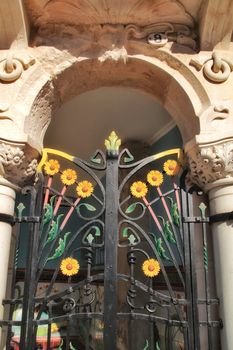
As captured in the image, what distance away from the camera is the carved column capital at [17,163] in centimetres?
259

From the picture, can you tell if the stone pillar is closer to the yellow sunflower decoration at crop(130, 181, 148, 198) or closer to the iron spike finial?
the iron spike finial

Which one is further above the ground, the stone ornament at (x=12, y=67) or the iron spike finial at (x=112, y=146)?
the stone ornament at (x=12, y=67)

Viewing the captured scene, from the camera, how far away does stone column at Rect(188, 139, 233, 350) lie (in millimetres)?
2437

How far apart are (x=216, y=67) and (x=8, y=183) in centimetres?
171

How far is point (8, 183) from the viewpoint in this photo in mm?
2648

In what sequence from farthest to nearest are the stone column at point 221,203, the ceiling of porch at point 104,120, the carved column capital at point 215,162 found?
1. the ceiling of porch at point 104,120
2. the carved column capital at point 215,162
3. the stone column at point 221,203

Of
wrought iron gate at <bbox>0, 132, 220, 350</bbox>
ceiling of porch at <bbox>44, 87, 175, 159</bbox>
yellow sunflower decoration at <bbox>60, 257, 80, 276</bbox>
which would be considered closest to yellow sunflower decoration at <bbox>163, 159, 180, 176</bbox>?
wrought iron gate at <bbox>0, 132, 220, 350</bbox>

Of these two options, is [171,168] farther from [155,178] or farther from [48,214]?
[48,214]

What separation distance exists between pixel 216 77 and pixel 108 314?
181 cm

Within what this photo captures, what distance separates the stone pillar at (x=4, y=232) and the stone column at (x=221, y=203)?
1.29 meters

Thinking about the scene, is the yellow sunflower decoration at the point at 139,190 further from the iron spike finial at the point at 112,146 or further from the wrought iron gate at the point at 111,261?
the iron spike finial at the point at 112,146

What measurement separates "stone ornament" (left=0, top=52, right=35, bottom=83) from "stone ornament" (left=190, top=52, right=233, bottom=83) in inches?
48.3

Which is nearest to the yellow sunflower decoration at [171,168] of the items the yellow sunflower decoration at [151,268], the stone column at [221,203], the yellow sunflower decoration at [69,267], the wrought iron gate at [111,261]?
the wrought iron gate at [111,261]

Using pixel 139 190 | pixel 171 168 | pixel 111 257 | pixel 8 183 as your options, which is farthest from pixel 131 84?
pixel 111 257
